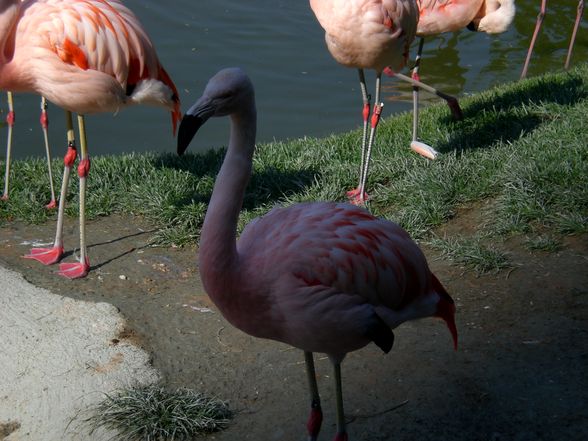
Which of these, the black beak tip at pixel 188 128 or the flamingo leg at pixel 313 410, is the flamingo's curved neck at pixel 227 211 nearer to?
the black beak tip at pixel 188 128

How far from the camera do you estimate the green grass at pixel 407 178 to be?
5.01 meters

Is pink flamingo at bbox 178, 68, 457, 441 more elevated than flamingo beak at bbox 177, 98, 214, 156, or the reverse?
flamingo beak at bbox 177, 98, 214, 156

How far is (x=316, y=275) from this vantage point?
9.54 ft

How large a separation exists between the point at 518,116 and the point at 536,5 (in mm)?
6539

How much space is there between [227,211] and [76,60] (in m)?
2.23

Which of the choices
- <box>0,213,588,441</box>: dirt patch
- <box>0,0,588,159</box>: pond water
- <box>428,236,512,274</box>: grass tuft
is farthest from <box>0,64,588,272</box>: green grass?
<box>0,0,588,159</box>: pond water

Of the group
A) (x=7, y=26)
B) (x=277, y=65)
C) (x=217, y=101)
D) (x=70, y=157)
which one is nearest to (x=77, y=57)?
(x=7, y=26)

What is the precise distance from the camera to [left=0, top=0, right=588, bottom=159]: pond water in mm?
8242

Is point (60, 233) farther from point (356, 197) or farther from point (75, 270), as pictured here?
point (356, 197)

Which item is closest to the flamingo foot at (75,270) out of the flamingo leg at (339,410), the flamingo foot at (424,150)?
the flamingo leg at (339,410)

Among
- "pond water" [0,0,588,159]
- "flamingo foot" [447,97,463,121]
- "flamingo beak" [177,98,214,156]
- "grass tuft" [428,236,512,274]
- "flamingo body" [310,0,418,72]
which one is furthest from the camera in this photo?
"pond water" [0,0,588,159]

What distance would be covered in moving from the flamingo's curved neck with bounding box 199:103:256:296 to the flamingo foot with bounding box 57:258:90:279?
2.19m

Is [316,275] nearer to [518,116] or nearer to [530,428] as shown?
[530,428]

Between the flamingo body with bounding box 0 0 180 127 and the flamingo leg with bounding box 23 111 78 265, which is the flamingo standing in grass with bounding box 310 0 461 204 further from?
the flamingo leg with bounding box 23 111 78 265
